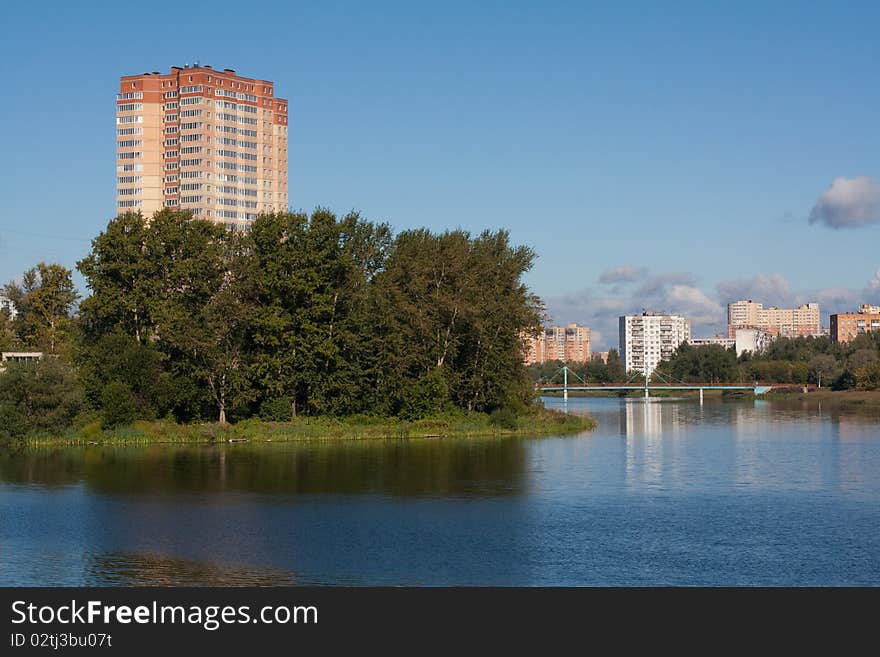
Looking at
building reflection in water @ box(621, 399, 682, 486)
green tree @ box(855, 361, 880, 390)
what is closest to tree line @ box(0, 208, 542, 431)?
building reflection in water @ box(621, 399, 682, 486)

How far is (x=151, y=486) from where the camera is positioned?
141 feet

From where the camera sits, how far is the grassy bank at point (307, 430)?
61.4m

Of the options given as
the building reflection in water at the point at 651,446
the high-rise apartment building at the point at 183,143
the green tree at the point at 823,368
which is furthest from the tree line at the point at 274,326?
the green tree at the point at 823,368

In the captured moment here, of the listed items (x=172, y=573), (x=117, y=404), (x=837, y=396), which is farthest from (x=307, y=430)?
(x=837, y=396)

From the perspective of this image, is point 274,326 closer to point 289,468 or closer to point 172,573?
point 289,468

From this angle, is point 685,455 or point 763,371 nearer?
point 685,455

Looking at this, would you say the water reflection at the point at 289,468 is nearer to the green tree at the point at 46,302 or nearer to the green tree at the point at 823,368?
the green tree at the point at 46,302

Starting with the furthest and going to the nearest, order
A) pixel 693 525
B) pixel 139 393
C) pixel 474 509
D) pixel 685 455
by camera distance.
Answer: pixel 139 393 < pixel 685 455 < pixel 474 509 < pixel 693 525

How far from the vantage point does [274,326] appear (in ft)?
209

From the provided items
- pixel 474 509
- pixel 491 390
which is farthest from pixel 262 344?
pixel 474 509

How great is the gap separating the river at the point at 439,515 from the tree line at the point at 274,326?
21.1ft
